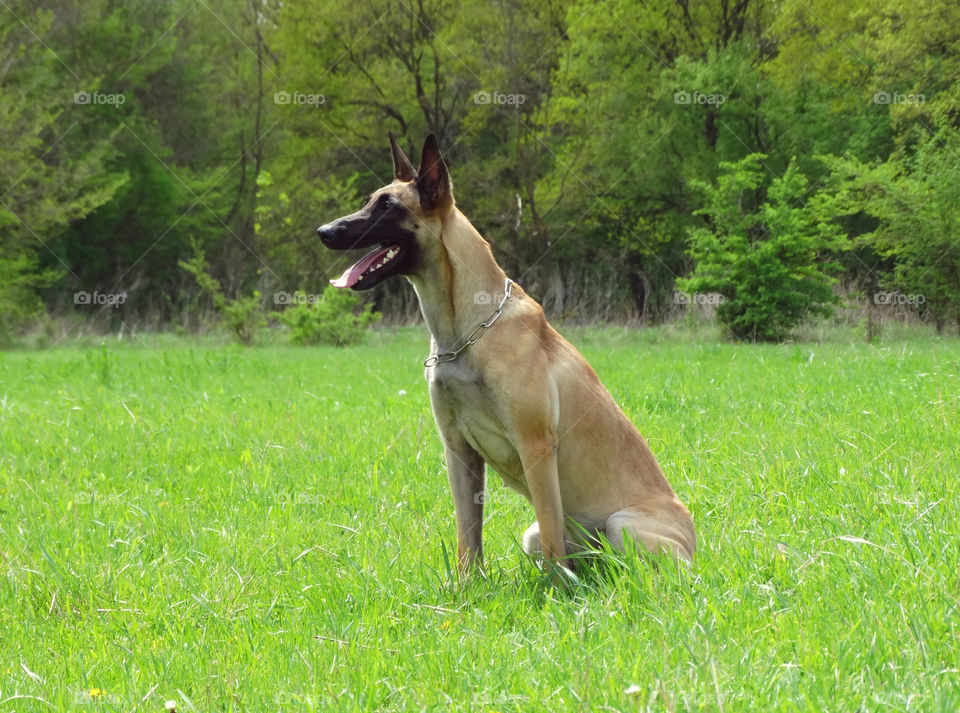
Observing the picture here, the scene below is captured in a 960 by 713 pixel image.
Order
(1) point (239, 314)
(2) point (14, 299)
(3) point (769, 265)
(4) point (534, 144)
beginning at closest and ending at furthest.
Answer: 1. (3) point (769, 265)
2. (1) point (239, 314)
3. (2) point (14, 299)
4. (4) point (534, 144)

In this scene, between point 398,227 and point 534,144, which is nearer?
point 398,227

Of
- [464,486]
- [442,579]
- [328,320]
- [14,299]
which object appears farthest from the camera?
[14,299]

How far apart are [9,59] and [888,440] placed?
24.9 m

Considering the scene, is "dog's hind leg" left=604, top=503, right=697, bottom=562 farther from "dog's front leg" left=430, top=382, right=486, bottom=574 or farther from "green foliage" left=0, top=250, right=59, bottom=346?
"green foliage" left=0, top=250, right=59, bottom=346

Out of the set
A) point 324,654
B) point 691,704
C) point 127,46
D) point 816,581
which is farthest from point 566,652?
point 127,46

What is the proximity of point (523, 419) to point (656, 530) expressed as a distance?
0.63 m

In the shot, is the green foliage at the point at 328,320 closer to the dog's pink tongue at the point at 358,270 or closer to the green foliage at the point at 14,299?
the green foliage at the point at 14,299

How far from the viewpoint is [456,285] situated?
3.47 m

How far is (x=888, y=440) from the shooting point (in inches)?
201

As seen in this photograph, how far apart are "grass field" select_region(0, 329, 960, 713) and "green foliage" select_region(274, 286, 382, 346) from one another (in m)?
14.0

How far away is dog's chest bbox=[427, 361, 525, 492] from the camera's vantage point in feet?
10.9

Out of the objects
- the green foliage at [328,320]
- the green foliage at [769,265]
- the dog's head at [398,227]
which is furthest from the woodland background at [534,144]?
the dog's head at [398,227]

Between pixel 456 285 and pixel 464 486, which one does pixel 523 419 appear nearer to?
pixel 464 486

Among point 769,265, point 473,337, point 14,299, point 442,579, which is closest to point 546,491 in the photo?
point 442,579
